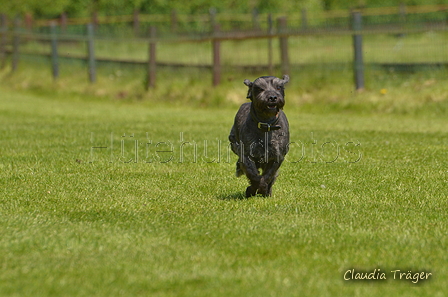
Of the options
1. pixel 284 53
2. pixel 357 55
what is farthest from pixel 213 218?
pixel 284 53

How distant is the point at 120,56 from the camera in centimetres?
3175

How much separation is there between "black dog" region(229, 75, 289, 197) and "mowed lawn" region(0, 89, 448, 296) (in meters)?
0.35

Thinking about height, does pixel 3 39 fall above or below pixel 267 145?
above

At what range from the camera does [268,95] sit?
7625 millimetres

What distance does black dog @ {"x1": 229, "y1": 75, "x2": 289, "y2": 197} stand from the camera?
780 centimetres

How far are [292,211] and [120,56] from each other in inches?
987

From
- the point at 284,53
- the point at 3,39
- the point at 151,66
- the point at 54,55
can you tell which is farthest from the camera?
the point at 3,39

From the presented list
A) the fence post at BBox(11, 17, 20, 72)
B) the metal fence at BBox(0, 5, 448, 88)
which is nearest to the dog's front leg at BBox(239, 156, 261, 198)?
the metal fence at BBox(0, 5, 448, 88)

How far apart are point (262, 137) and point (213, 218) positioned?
4.13 ft

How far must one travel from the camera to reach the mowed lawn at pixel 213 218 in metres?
5.31

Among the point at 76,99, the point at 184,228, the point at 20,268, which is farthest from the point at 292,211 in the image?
the point at 76,99

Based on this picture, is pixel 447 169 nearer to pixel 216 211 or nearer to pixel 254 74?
pixel 216 211

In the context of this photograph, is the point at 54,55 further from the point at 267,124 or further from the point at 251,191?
the point at 267,124

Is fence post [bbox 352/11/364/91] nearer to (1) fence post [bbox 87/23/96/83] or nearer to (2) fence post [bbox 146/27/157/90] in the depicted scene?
(2) fence post [bbox 146/27/157/90]
